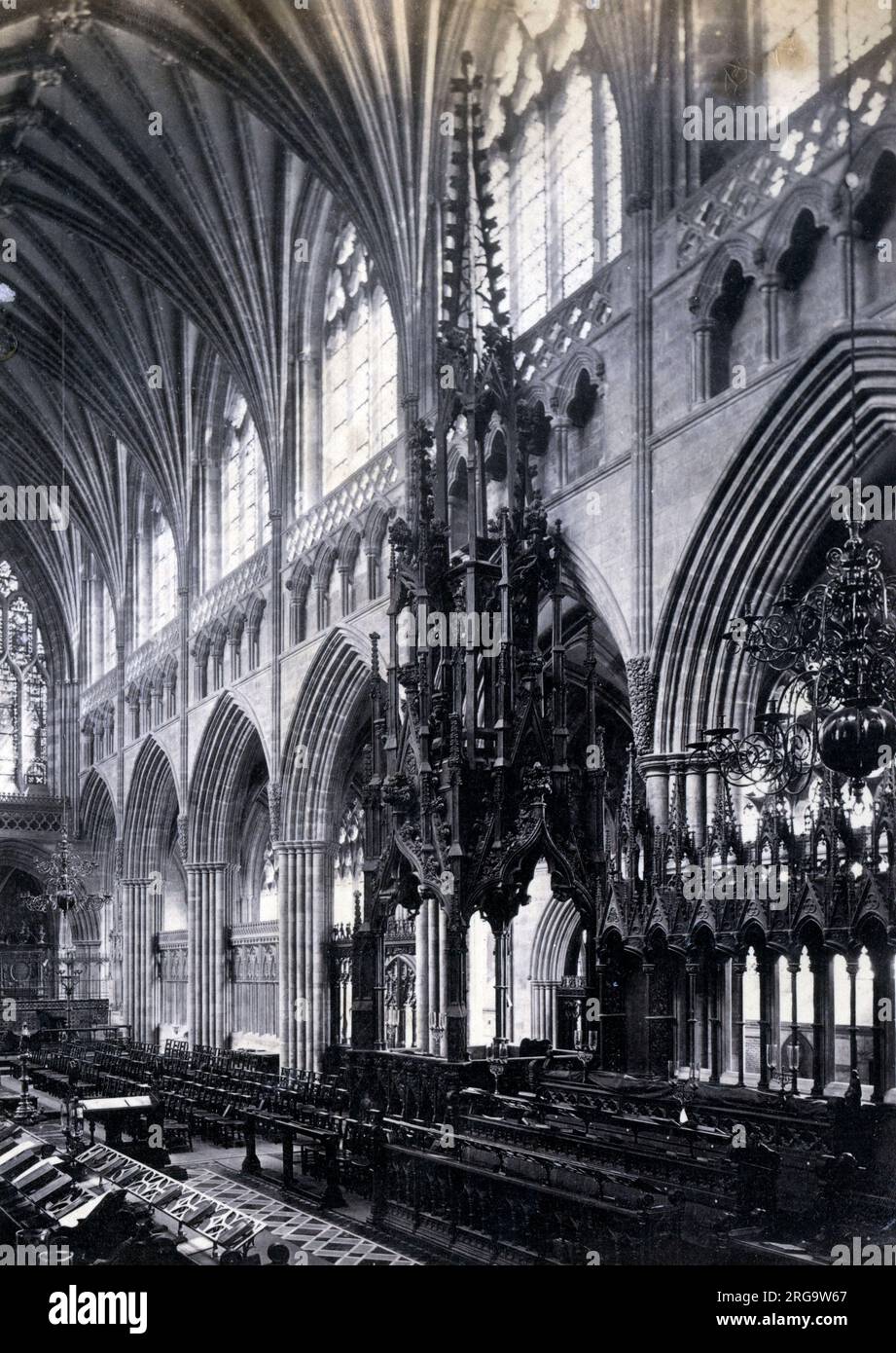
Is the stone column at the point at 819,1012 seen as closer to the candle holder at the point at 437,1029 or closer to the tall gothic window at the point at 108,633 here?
the candle holder at the point at 437,1029

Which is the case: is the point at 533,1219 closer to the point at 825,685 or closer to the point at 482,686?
the point at 825,685

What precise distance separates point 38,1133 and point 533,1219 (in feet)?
33.1

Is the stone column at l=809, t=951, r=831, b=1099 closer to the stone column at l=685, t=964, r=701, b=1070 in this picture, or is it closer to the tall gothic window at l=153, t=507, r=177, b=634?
the stone column at l=685, t=964, r=701, b=1070

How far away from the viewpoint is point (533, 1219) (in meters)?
9.30

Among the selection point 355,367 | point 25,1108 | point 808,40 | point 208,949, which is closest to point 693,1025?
point 808,40

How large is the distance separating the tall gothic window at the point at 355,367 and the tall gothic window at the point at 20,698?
16.2m

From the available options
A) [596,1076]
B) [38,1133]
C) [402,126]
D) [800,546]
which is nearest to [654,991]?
[596,1076]
